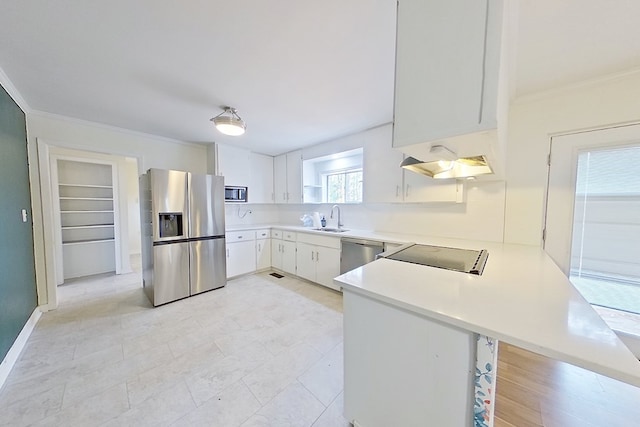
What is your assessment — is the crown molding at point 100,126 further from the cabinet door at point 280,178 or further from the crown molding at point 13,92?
the cabinet door at point 280,178

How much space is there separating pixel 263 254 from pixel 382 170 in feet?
8.44

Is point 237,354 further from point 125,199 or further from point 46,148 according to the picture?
point 125,199

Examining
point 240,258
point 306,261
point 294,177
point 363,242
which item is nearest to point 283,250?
point 306,261

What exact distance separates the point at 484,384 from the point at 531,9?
6.05ft

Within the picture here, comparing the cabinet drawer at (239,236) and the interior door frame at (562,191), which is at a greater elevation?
the interior door frame at (562,191)

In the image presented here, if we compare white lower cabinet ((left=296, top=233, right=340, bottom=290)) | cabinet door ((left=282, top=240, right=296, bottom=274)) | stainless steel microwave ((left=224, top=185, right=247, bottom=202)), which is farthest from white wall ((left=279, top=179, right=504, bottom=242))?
stainless steel microwave ((left=224, top=185, right=247, bottom=202))

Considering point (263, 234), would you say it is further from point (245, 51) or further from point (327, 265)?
point (245, 51)

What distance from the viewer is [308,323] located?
2357mm

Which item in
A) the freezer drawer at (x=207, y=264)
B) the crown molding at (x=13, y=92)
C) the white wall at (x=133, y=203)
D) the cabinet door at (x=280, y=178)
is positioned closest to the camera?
the crown molding at (x=13, y=92)

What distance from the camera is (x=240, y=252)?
371 centimetres

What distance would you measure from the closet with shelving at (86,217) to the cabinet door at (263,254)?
2808 mm

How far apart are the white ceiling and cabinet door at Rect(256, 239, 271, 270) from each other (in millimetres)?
2321

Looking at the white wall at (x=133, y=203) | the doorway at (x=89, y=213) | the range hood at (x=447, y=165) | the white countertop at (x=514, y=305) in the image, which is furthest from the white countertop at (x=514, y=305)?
the white wall at (x=133, y=203)

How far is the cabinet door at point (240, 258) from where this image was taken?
359 cm
